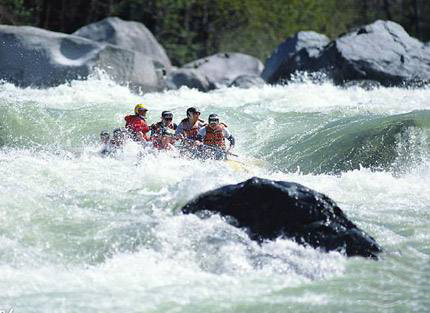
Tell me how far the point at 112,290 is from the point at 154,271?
0.50 m

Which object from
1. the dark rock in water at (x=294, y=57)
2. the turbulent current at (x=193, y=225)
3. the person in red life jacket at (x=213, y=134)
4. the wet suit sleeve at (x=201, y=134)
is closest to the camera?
the turbulent current at (x=193, y=225)

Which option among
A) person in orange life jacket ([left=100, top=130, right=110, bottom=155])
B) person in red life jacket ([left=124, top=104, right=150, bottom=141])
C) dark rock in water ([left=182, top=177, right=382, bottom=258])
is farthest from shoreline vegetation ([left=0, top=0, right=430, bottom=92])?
dark rock in water ([left=182, top=177, right=382, bottom=258])

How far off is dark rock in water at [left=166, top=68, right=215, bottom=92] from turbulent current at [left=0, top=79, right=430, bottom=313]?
657cm

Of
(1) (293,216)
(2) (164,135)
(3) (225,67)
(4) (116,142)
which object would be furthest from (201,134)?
(3) (225,67)

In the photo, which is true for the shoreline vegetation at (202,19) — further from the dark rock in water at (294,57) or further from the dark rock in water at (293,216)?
the dark rock in water at (293,216)

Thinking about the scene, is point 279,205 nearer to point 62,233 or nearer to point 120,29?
point 62,233

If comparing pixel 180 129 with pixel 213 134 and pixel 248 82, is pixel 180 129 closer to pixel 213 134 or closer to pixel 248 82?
pixel 213 134

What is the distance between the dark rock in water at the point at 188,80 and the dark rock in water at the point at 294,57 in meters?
1.67

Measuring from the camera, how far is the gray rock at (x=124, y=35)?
2075 centimetres

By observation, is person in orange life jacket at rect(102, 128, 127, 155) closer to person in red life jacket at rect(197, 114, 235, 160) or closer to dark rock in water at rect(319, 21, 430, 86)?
person in red life jacket at rect(197, 114, 235, 160)

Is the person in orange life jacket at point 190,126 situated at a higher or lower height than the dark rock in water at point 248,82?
lower

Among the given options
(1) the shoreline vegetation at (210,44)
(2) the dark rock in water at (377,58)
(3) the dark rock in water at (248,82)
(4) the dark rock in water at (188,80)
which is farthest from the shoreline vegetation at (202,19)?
(2) the dark rock in water at (377,58)

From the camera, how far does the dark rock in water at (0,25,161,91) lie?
58.1 ft

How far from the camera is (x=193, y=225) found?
718 centimetres
